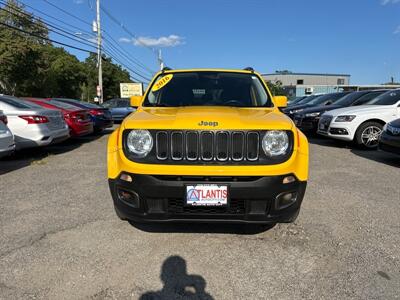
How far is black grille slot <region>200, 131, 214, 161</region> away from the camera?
304cm

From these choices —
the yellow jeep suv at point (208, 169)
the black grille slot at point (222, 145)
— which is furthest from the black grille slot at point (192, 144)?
the black grille slot at point (222, 145)

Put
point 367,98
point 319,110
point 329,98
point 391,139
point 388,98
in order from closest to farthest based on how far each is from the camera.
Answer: point 391,139 < point 388,98 < point 367,98 < point 319,110 < point 329,98

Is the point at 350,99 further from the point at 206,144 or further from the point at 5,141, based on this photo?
the point at 5,141

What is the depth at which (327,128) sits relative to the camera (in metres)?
9.68

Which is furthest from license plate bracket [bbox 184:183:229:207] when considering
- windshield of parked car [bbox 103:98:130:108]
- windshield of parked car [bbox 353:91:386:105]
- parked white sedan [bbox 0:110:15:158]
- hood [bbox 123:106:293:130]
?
windshield of parked car [bbox 103:98:130:108]

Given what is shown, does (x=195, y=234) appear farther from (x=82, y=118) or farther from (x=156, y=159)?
(x=82, y=118)

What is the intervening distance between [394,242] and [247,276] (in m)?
1.71

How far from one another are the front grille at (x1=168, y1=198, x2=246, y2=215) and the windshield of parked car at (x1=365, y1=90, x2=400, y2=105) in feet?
26.6

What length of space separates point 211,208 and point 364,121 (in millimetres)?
7524

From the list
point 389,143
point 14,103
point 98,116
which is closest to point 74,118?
point 14,103

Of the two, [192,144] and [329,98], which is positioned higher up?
[329,98]

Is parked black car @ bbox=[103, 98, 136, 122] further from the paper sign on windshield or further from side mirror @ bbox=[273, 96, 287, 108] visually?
side mirror @ bbox=[273, 96, 287, 108]

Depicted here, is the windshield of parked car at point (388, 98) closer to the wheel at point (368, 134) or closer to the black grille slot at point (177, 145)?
the wheel at point (368, 134)

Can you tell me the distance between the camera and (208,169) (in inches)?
116
